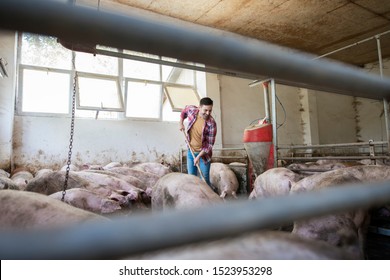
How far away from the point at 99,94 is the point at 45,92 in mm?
1184

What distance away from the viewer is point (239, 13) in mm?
6344

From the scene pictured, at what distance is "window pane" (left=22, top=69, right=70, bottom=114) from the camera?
6.11m

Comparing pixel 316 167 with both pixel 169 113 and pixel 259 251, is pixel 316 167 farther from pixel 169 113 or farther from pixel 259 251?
pixel 169 113

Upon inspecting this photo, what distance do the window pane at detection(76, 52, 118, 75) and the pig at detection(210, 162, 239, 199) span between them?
3.78m

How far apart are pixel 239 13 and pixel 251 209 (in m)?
6.65

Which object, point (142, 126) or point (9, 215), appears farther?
point (142, 126)

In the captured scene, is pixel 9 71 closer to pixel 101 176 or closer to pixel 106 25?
pixel 101 176

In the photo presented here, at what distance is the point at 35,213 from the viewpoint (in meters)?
1.93

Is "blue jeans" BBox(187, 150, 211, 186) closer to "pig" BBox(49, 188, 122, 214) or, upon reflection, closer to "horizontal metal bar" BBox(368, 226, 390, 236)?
"pig" BBox(49, 188, 122, 214)

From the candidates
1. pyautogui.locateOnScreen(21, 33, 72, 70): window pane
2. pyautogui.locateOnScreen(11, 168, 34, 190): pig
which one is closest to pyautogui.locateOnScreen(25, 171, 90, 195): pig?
pyautogui.locateOnScreen(11, 168, 34, 190): pig

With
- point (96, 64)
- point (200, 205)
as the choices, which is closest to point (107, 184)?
point (200, 205)

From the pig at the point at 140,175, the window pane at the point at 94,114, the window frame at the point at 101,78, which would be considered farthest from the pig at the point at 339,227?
the window pane at the point at 94,114
